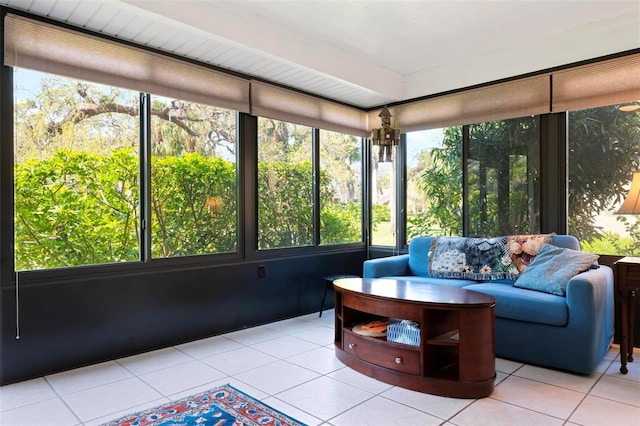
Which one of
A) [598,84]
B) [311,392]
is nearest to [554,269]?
[598,84]

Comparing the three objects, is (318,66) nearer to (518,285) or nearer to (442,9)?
(442,9)

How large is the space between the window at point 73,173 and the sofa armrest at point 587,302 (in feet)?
10.9

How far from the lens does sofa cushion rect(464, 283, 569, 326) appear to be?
282 cm

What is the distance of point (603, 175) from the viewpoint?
11.6ft

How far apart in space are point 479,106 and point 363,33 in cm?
150

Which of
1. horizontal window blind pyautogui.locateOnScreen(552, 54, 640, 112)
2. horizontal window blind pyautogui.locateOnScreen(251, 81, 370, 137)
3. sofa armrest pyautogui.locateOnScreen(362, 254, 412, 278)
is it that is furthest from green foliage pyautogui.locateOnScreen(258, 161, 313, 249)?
horizontal window blind pyautogui.locateOnScreen(552, 54, 640, 112)

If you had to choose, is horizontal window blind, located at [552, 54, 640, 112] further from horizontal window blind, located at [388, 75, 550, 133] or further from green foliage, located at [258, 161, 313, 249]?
green foliage, located at [258, 161, 313, 249]

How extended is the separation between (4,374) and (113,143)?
1777mm

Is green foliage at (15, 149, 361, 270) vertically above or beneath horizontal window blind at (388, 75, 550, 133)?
beneath

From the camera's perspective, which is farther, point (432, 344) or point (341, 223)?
point (341, 223)

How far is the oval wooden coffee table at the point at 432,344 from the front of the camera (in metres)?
2.45

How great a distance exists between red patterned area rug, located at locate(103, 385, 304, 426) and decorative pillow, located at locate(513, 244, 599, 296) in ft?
7.05

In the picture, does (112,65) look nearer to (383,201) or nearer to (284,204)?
(284,204)

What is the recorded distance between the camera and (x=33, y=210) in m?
2.85
